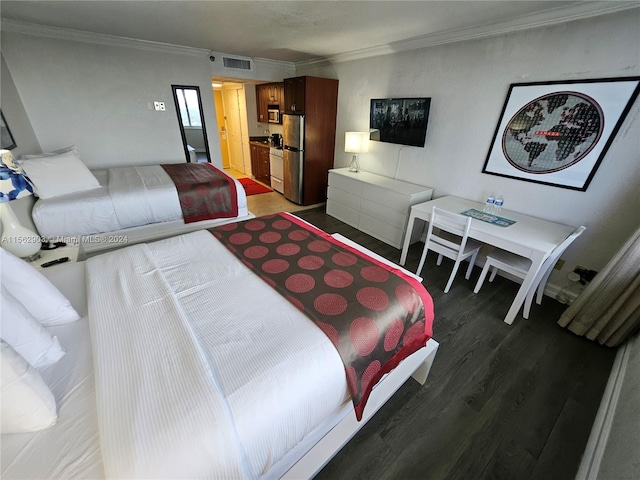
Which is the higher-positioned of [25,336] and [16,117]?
[16,117]

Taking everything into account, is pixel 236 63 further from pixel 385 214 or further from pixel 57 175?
pixel 385 214

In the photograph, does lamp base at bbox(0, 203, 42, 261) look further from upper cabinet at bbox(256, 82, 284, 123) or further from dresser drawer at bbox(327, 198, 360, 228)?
upper cabinet at bbox(256, 82, 284, 123)

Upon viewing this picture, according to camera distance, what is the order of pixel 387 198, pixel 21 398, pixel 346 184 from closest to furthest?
pixel 21 398
pixel 387 198
pixel 346 184

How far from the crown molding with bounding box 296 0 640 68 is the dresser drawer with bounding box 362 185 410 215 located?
1.59 metres

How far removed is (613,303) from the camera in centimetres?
178

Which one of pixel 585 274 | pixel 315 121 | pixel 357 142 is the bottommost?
pixel 585 274

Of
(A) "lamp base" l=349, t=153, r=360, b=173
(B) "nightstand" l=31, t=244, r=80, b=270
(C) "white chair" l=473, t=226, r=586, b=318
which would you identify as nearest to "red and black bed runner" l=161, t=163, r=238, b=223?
(B) "nightstand" l=31, t=244, r=80, b=270

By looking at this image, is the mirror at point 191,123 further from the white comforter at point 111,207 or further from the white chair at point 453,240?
the white chair at point 453,240

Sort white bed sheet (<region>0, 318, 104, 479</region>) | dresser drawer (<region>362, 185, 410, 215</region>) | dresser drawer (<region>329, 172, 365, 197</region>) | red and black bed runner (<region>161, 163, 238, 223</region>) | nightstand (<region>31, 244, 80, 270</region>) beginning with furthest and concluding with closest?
dresser drawer (<region>329, 172, 365, 197</region>) → dresser drawer (<region>362, 185, 410, 215</region>) → red and black bed runner (<region>161, 163, 238, 223</region>) → nightstand (<region>31, 244, 80, 270</region>) → white bed sheet (<region>0, 318, 104, 479</region>)

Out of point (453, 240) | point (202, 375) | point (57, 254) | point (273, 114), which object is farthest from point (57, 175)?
point (453, 240)

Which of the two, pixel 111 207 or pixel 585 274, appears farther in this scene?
pixel 111 207

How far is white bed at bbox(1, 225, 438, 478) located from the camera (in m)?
0.70

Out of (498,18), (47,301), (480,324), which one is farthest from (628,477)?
(498,18)

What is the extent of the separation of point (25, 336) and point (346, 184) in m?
3.24
